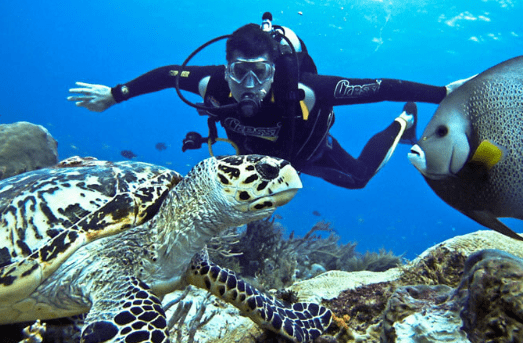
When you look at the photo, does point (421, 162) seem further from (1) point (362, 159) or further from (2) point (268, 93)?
(1) point (362, 159)

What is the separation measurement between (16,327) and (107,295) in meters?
1.12

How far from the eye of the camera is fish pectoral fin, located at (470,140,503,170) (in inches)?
53.1

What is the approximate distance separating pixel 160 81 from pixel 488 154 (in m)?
4.78

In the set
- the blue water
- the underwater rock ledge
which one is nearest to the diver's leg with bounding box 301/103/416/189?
the underwater rock ledge

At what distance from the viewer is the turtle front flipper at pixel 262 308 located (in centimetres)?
193

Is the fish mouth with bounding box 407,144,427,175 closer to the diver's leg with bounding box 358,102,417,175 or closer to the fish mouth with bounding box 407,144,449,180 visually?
the fish mouth with bounding box 407,144,449,180

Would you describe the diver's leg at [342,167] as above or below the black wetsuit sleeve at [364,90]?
below

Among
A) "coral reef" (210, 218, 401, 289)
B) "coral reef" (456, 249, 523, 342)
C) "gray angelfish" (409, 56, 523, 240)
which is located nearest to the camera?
"coral reef" (456, 249, 523, 342)

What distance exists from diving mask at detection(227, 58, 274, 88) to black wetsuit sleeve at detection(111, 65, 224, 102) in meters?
0.71

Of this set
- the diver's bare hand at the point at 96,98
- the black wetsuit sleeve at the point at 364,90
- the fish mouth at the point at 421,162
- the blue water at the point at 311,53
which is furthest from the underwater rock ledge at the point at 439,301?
the blue water at the point at 311,53

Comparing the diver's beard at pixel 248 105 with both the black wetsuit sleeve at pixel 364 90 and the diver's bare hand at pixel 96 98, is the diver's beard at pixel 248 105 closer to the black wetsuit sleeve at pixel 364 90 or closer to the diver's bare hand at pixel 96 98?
the black wetsuit sleeve at pixel 364 90

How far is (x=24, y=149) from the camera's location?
5.21 m

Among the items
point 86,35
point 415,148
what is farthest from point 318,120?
point 86,35

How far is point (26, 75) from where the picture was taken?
6875 cm
